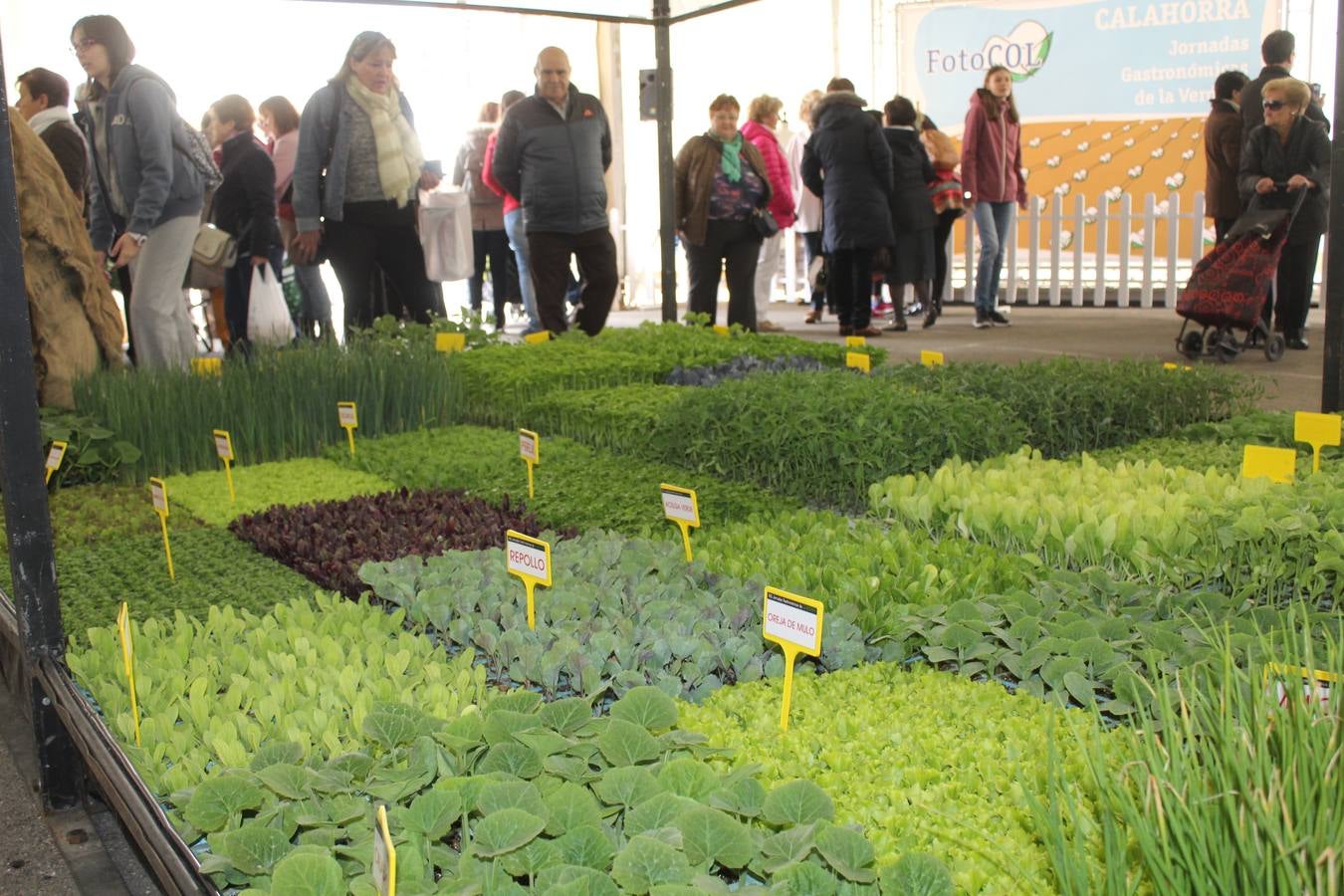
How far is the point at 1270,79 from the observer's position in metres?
7.30

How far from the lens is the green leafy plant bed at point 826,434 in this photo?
3.81 m

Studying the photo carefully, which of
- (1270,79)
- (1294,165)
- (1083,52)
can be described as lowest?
(1294,165)

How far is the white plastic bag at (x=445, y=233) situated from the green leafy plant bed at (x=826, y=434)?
4.81 metres

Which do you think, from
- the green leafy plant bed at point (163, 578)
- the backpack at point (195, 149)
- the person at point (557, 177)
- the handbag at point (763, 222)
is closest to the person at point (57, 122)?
the backpack at point (195, 149)

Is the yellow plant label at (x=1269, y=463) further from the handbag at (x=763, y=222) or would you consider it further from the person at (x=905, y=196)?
the person at (x=905, y=196)

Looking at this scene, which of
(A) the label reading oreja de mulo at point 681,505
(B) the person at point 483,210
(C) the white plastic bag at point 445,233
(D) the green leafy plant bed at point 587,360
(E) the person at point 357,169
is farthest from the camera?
(B) the person at point 483,210

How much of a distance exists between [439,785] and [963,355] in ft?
22.6

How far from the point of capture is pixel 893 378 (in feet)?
15.5

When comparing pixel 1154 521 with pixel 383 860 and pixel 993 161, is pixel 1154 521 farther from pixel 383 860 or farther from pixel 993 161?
pixel 993 161

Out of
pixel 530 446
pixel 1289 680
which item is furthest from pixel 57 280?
pixel 1289 680

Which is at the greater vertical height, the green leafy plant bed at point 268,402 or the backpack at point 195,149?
the backpack at point 195,149

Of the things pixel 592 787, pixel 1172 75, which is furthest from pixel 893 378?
pixel 1172 75

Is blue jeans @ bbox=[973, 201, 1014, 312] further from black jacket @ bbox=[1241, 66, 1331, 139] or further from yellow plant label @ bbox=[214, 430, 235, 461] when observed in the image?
yellow plant label @ bbox=[214, 430, 235, 461]

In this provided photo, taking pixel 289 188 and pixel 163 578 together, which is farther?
pixel 289 188
